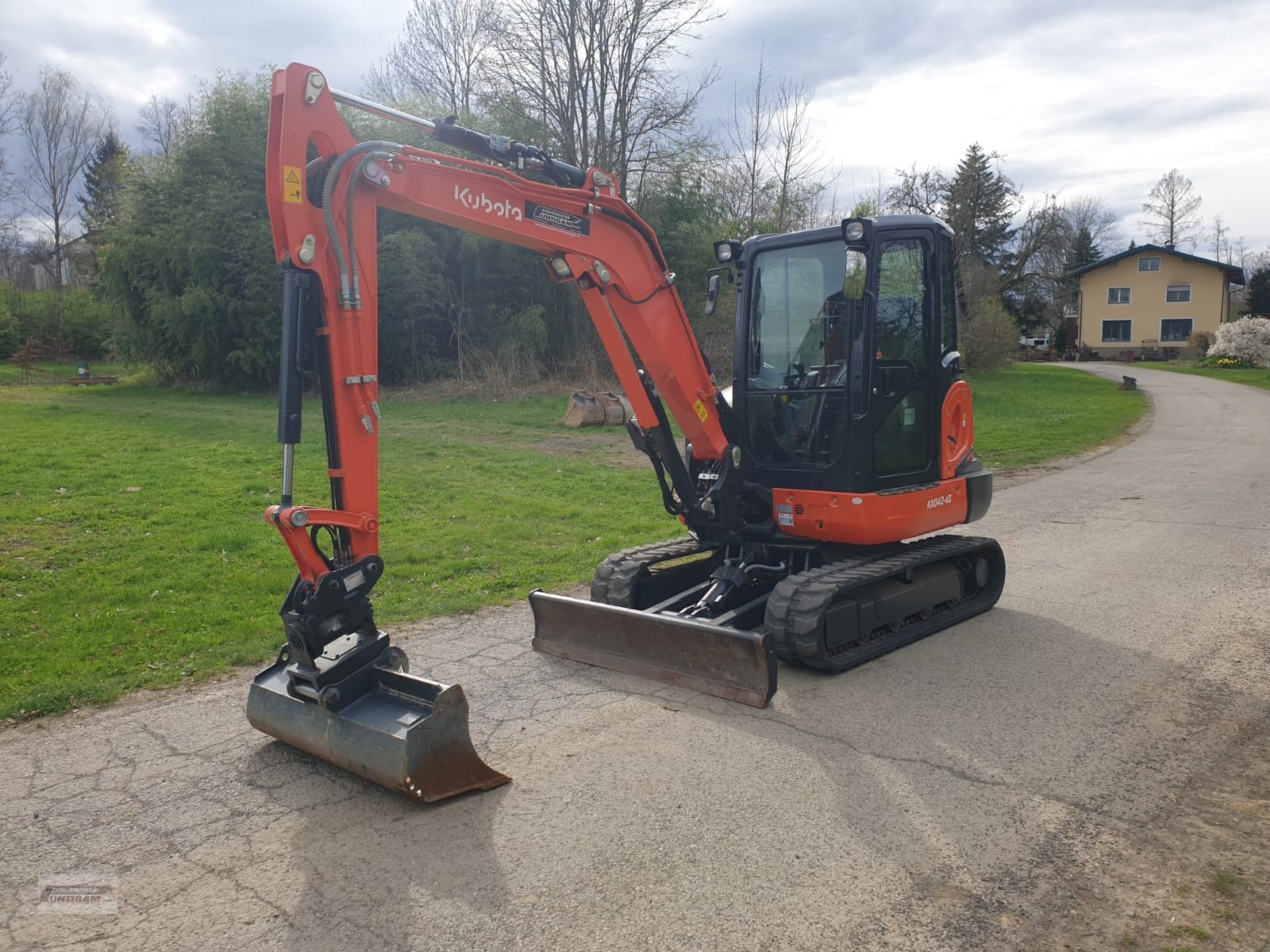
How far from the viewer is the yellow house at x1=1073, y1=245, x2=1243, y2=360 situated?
53844mm

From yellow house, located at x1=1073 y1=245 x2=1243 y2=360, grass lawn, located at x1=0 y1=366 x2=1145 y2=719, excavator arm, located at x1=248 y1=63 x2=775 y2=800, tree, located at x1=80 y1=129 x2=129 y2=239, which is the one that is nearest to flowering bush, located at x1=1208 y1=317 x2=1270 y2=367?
yellow house, located at x1=1073 y1=245 x2=1243 y2=360

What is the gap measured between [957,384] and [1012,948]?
4.17 m

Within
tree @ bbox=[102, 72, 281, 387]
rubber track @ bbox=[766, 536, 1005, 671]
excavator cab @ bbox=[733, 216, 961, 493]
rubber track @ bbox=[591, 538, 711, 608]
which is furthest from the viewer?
tree @ bbox=[102, 72, 281, 387]

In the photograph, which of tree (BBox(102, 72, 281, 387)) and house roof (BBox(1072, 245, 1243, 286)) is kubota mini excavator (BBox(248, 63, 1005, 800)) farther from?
house roof (BBox(1072, 245, 1243, 286))

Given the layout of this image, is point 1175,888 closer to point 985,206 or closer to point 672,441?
point 672,441

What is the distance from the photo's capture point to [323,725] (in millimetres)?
4133

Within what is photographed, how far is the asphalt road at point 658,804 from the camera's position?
311 centimetres

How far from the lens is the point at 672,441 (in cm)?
595

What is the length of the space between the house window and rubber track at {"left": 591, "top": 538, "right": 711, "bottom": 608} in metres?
57.7

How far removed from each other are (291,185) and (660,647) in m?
3.02

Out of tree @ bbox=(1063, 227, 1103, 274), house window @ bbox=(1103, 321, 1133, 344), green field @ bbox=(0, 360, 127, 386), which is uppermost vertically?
tree @ bbox=(1063, 227, 1103, 274)

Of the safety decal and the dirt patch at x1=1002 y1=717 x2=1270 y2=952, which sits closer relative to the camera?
the dirt patch at x1=1002 y1=717 x2=1270 y2=952

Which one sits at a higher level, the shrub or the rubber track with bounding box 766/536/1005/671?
the shrub

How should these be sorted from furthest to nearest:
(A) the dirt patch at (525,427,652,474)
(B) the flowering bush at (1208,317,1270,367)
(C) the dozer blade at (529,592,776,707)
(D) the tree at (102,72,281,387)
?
(B) the flowering bush at (1208,317,1270,367) < (D) the tree at (102,72,281,387) < (A) the dirt patch at (525,427,652,474) < (C) the dozer blade at (529,592,776,707)
